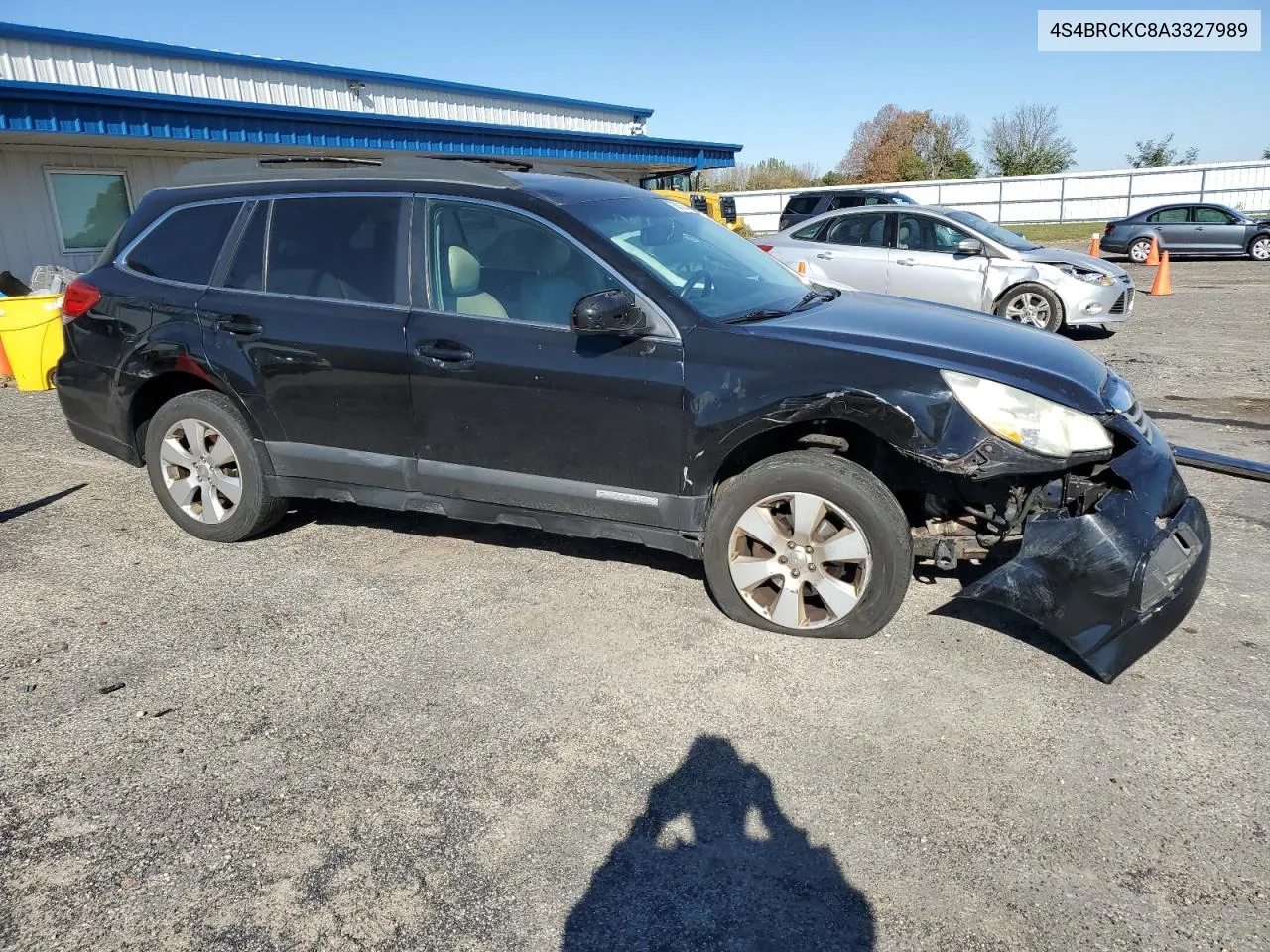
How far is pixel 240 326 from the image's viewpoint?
475cm

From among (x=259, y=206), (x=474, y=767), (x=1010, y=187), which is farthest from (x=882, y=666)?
(x=1010, y=187)

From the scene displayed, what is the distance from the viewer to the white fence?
1374 inches

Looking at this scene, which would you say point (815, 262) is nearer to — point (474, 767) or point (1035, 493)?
point (1035, 493)

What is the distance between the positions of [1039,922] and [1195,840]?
0.64 metres

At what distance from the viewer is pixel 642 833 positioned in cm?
282

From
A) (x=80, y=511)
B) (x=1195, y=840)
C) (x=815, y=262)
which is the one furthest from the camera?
(x=815, y=262)

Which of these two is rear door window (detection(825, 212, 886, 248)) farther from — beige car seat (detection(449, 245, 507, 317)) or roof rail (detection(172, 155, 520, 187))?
beige car seat (detection(449, 245, 507, 317))

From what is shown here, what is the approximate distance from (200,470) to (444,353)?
1.76m

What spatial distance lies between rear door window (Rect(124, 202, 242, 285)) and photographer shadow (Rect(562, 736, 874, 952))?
3.69m

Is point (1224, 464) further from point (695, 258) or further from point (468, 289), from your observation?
point (468, 289)

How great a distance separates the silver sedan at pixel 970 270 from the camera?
11.2 meters

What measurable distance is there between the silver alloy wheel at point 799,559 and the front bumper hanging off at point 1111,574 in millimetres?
468

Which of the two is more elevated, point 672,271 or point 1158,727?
point 672,271

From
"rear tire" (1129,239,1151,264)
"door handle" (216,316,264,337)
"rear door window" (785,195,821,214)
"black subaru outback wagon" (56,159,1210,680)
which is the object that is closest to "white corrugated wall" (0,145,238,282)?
"black subaru outback wagon" (56,159,1210,680)
